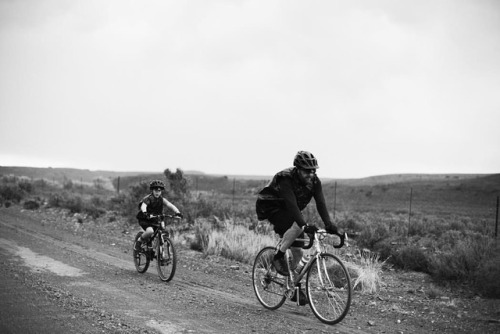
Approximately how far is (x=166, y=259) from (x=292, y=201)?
3948mm

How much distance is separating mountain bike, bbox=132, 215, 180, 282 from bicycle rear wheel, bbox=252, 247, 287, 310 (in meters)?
2.24

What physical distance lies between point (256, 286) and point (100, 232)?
11404 mm

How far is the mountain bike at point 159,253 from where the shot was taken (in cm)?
891

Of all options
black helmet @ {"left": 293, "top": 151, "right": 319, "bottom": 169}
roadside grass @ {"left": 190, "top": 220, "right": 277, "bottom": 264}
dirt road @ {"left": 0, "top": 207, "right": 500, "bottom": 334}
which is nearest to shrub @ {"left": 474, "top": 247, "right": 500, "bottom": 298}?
dirt road @ {"left": 0, "top": 207, "right": 500, "bottom": 334}

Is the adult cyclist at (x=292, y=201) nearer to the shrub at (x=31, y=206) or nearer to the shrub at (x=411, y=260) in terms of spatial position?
the shrub at (x=411, y=260)

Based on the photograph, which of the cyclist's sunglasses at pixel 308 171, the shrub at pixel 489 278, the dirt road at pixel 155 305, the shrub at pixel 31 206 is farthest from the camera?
the shrub at pixel 31 206

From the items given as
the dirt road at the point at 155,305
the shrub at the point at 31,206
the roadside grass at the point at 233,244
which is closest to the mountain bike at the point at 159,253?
the dirt road at the point at 155,305

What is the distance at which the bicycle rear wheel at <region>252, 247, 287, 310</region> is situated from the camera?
23.0 feet

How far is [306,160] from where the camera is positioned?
20.2ft

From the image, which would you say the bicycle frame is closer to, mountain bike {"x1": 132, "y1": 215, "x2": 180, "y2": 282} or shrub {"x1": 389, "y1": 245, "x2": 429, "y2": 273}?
mountain bike {"x1": 132, "y1": 215, "x2": 180, "y2": 282}

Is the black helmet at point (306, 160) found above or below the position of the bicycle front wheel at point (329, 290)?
above

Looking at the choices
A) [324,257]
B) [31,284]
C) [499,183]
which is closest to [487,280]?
[324,257]

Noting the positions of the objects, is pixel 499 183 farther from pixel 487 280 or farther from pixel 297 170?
pixel 297 170

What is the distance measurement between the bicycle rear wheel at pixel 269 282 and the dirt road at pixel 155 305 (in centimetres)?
16
